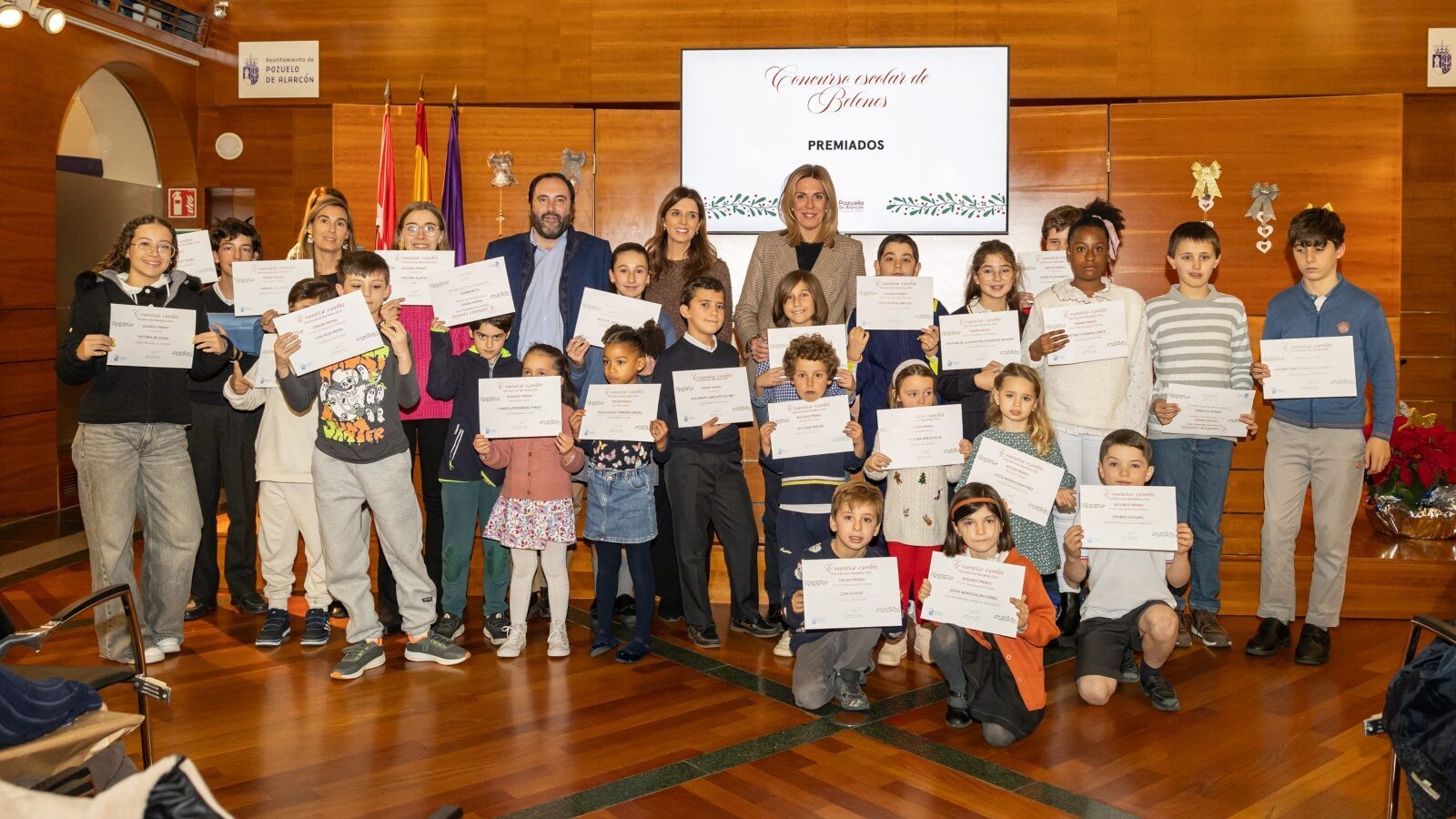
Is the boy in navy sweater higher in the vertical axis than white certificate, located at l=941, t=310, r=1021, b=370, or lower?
lower

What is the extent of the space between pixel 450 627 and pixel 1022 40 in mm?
5029

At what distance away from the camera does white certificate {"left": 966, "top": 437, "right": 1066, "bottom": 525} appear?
4.01 m

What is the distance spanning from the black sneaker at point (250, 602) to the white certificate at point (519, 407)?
1733 mm

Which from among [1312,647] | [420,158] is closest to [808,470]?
[1312,647]

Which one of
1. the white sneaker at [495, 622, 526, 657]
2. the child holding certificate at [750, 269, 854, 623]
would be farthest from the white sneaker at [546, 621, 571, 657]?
the child holding certificate at [750, 269, 854, 623]

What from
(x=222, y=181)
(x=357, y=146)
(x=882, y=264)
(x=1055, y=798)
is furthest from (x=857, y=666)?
(x=222, y=181)

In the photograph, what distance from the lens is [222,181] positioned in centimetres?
848

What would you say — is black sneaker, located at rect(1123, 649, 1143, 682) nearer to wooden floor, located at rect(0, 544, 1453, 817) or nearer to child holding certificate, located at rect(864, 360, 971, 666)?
wooden floor, located at rect(0, 544, 1453, 817)

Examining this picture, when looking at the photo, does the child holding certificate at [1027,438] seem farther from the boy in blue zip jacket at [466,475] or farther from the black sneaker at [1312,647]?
the boy in blue zip jacket at [466,475]

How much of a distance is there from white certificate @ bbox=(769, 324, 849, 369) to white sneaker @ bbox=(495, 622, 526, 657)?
1488 millimetres

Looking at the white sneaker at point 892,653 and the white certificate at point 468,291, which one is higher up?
the white certificate at point 468,291

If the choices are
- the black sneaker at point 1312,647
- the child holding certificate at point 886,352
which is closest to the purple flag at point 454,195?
the child holding certificate at point 886,352

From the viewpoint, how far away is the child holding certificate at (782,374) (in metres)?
4.43

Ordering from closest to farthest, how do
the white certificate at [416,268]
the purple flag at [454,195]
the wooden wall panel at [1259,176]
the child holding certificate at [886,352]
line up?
1. the white certificate at [416,268]
2. the child holding certificate at [886,352]
3. the wooden wall panel at [1259,176]
4. the purple flag at [454,195]
